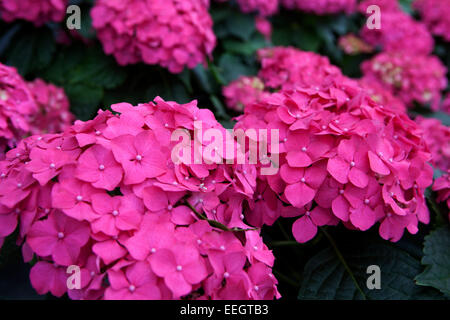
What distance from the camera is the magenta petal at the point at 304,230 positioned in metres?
1.00

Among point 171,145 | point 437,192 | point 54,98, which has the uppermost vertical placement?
point 171,145

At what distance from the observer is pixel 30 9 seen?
5.90 feet

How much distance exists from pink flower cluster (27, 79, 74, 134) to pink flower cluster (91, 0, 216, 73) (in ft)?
1.15

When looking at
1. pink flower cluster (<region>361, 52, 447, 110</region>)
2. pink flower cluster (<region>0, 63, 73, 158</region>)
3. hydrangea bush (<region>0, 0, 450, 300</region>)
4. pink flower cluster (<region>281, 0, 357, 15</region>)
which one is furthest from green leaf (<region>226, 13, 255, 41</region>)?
pink flower cluster (<region>0, 63, 73, 158</region>)

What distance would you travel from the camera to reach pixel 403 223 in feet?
3.43

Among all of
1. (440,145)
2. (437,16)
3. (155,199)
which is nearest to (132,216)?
(155,199)

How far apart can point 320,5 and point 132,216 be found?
2.37m

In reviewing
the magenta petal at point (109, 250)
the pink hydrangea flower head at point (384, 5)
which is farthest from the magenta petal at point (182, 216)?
the pink hydrangea flower head at point (384, 5)

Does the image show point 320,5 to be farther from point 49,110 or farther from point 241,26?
point 49,110

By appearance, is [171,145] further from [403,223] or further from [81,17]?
[81,17]

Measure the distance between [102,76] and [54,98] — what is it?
9.1 inches

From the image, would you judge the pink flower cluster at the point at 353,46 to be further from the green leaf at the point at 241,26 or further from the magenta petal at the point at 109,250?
the magenta petal at the point at 109,250

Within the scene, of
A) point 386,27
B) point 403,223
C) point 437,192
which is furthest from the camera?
point 386,27

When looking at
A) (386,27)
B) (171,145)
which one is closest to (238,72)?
(386,27)
